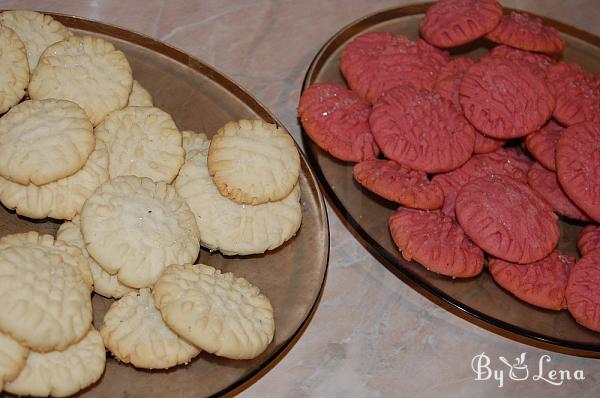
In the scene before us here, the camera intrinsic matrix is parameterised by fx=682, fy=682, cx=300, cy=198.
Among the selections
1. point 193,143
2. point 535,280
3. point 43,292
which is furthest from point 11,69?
point 535,280

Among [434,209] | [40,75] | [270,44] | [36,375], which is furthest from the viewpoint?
[270,44]

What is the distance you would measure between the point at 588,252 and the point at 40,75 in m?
1.08

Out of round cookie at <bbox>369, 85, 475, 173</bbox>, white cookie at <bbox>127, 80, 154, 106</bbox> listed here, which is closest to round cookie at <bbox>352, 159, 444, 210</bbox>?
round cookie at <bbox>369, 85, 475, 173</bbox>

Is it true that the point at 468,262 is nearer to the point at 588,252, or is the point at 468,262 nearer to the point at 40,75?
the point at 588,252

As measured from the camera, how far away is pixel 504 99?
1.41 metres

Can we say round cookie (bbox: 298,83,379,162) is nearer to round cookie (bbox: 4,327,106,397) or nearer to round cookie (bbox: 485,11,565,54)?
round cookie (bbox: 485,11,565,54)

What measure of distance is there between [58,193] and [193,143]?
0.88 ft

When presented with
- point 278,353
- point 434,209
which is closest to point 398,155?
Answer: point 434,209

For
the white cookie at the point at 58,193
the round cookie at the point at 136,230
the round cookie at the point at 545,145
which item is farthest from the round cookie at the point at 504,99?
the white cookie at the point at 58,193

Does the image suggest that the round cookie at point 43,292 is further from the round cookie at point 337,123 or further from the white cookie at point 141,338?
the round cookie at point 337,123

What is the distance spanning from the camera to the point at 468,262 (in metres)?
1.26

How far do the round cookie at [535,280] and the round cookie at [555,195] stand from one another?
0.15 metres

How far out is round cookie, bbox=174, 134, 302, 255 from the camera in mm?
1168

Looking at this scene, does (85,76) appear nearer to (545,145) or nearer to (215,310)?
(215,310)
